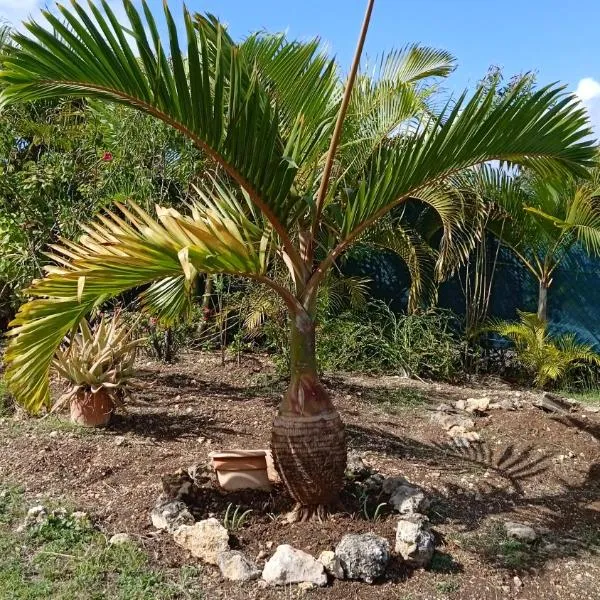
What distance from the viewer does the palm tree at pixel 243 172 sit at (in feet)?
10.3

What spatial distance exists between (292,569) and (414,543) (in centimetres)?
60

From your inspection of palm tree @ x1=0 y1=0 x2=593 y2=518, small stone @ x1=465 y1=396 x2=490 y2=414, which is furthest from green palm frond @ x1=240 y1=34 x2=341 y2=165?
small stone @ x1=465 y1=396 x2=490 y2=414

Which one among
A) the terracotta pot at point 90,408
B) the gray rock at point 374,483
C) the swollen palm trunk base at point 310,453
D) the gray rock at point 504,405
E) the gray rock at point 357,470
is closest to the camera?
the swollen palm trunk base at point 310,453

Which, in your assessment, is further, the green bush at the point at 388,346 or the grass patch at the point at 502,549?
the green bush at the point at 388,346

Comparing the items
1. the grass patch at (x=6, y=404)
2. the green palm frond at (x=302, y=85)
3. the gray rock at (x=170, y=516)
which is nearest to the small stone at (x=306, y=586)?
the gray rock at (x=170, y=516)

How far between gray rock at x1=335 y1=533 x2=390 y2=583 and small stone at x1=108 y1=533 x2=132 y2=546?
101cm

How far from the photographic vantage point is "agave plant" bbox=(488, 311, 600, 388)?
8.41 metres

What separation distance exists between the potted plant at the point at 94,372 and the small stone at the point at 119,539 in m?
1.80

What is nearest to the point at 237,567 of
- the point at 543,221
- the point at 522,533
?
the point at 522,533

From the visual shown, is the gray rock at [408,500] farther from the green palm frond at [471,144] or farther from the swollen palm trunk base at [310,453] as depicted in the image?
the green palm frond at [471,144]

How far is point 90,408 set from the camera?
208 inches

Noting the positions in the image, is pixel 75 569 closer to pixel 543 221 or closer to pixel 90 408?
pixel 90 408

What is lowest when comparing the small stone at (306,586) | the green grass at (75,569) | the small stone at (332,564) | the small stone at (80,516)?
the green grass at (75,569)

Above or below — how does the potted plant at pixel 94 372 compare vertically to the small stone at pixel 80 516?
above
